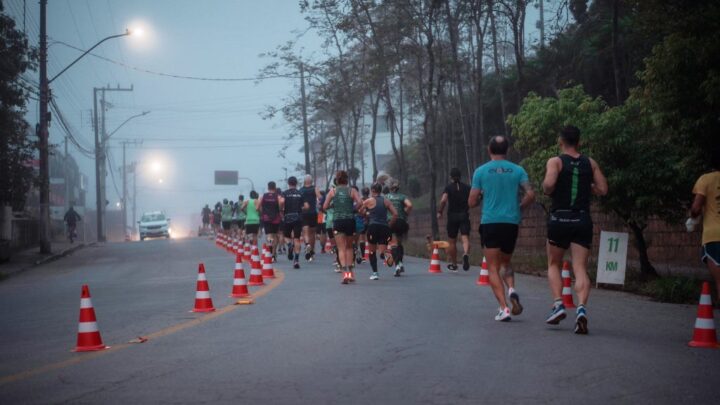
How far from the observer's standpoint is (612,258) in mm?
15719

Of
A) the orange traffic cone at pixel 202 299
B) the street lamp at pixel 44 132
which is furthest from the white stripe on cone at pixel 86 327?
the street lamp at pixel 44 132

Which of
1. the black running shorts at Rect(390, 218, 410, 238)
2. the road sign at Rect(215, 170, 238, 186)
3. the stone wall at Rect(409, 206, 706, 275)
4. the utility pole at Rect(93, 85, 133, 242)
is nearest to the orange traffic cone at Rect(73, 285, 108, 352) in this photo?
the black running shorts at Rect(390, 218, 410, 238)

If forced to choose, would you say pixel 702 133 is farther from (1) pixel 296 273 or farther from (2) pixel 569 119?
(1) pixel 296 273

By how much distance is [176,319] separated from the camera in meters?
11.6

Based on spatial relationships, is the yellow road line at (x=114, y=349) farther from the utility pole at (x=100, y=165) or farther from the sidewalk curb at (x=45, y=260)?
the utility pole at (x=100, y=165)

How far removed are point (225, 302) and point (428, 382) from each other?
23.4 ft

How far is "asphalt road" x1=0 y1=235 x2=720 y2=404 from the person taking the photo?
21.9ft

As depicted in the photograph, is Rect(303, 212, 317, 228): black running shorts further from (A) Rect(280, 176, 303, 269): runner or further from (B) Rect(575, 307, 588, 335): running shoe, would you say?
(B) Rect(575, 307, 588, 335): running shoe

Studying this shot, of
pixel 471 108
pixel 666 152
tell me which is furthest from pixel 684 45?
pixel 471 108

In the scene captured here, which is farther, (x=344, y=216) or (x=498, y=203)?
(x=344, y=216)

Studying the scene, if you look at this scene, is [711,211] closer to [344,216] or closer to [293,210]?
[344,216]

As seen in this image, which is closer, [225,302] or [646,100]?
[225,302]

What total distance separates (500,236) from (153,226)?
53.9 meters

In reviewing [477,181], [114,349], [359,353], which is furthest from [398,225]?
[359,353]
